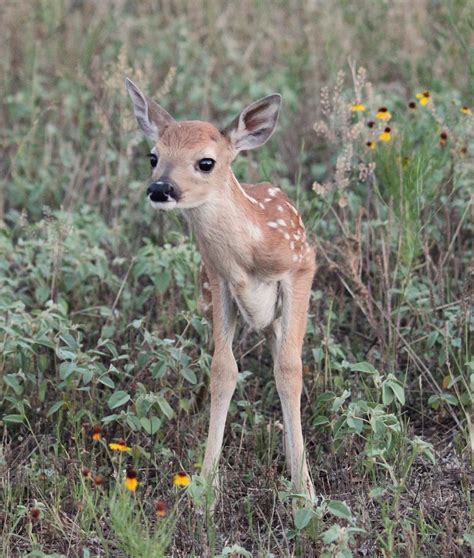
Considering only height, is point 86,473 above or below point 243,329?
below

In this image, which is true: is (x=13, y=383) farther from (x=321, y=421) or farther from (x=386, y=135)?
(x=386, y=135)

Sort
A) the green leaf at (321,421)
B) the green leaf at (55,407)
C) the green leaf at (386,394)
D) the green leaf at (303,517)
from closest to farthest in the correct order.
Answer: the green leaf at (303,517) → the green leaf at (386,394) → the green leaf at (321,421) → the green leaf at (55,407)

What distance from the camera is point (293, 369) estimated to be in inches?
187

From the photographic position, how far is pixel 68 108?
7840 mm

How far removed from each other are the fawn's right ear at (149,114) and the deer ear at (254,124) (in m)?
0.25

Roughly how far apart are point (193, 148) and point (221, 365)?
87 cm

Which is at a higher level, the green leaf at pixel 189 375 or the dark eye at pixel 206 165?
the dark eye at pixel 206 165

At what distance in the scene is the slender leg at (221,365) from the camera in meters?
4.73

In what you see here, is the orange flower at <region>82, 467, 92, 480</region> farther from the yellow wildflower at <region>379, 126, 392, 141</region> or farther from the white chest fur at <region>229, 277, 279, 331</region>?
the yellow wildflower at <region>379, 126, 392, 141</region>

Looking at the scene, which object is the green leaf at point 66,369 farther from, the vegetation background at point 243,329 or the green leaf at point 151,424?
the green leaf at point 151,424

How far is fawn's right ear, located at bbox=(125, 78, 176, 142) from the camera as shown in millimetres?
4891

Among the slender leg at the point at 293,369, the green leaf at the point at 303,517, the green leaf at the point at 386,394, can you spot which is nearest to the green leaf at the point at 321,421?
the slender leg at the point at 293,369

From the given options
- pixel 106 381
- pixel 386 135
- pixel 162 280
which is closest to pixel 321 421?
pixel 106 381

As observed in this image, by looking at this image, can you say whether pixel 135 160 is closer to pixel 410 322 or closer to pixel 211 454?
pixel 410 322
